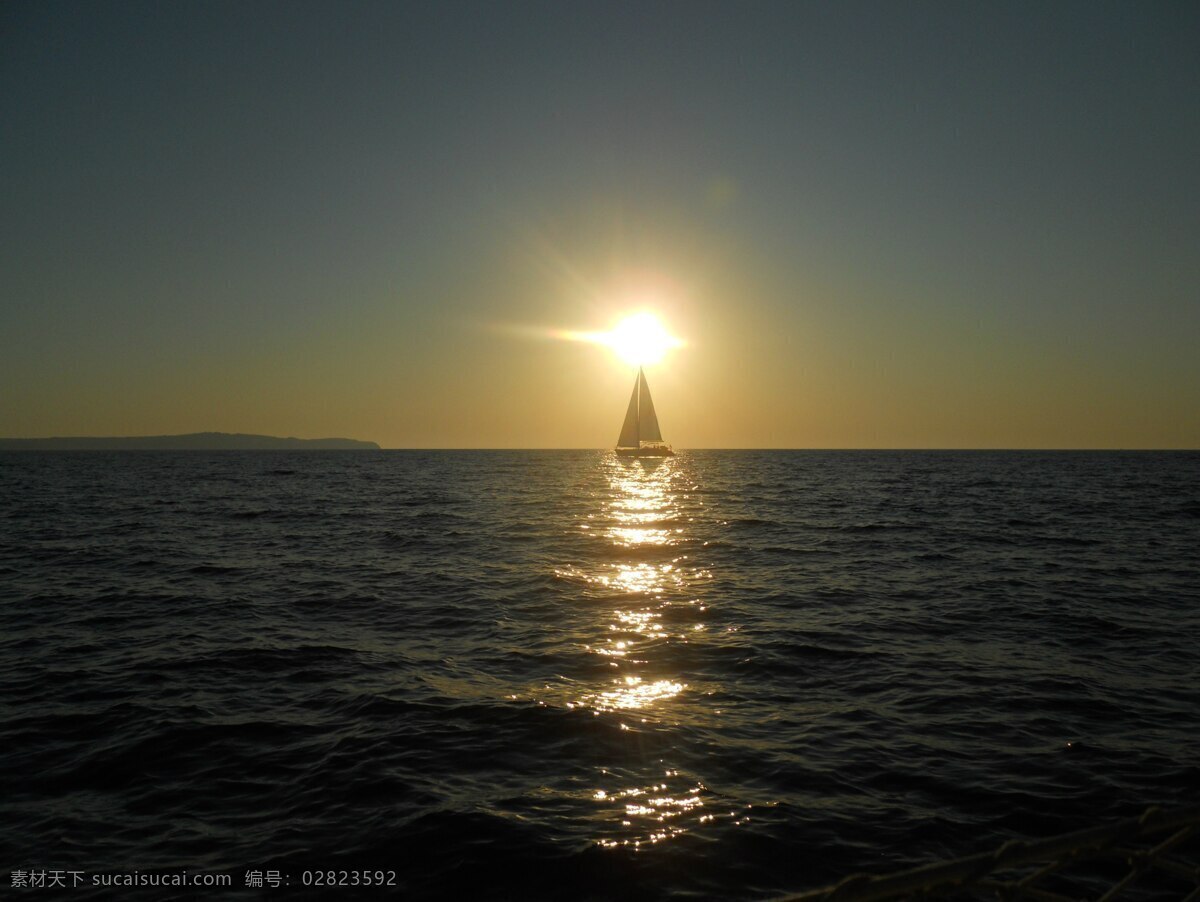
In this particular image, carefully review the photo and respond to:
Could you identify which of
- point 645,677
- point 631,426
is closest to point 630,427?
point 631,426

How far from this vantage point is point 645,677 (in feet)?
43.9

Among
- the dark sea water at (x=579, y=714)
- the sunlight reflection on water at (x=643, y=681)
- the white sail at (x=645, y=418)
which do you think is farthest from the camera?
the white sail at (x=645, y=418)

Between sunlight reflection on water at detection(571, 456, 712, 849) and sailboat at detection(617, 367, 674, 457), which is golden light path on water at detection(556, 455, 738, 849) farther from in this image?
sailboat at detection(617, 367, 674, 457)

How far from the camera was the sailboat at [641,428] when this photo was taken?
137 m

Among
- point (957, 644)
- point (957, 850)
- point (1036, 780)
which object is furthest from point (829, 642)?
point (957, 850)

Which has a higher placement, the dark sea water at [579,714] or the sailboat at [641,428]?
the sailboat at [641,428]

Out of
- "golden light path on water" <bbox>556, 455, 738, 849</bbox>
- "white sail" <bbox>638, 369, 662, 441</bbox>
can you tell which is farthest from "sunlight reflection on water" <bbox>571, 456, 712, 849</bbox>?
"white sail" <bbox>638, 369, 662, 441</bbox>

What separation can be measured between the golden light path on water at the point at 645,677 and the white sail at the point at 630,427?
103 metres

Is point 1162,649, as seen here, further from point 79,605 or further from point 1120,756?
point 79,605

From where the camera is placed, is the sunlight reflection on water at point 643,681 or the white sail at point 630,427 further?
the white sail at point 630,427

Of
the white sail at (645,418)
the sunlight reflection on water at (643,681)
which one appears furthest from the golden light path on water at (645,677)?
the white sail at (645,418)

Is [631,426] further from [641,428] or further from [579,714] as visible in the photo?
[579,714]

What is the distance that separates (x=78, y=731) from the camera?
34.8 feet

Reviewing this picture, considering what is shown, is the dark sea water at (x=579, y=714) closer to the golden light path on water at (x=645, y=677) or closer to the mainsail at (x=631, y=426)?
the golden light path on water at (x=645, y=677)
